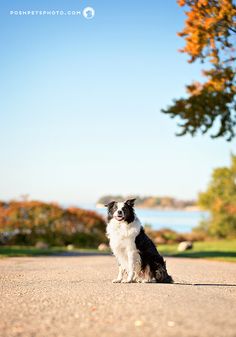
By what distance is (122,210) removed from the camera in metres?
10.8

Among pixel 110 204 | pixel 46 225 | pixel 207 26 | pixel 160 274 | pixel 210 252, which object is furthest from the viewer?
pixel 46 225

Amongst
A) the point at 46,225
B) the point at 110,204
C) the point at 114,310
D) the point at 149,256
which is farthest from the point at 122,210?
the point at 46,225

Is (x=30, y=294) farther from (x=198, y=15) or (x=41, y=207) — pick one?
(x=41, y=207)

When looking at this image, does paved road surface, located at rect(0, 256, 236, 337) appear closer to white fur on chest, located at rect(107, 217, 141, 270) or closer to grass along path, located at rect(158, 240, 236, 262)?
white fur on chest, located at rect(107, 217, 141, 270)

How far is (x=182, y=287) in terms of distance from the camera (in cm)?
1104

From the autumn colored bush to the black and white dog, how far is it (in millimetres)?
23638

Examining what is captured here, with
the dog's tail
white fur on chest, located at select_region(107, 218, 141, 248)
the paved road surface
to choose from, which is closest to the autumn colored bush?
the paved road surface

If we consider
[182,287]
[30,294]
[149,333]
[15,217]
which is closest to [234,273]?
[182,287]

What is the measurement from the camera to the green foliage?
157 ft

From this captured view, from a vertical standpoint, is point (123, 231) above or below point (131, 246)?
above

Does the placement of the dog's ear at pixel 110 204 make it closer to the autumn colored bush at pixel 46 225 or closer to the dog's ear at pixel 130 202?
the dog's ear at pixel 130 202

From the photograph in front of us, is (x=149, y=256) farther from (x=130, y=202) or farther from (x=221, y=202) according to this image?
(x=221, y=202)

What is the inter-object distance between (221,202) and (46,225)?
20579 mm

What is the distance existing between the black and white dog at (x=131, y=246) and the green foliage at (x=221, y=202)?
36634 millimetres
